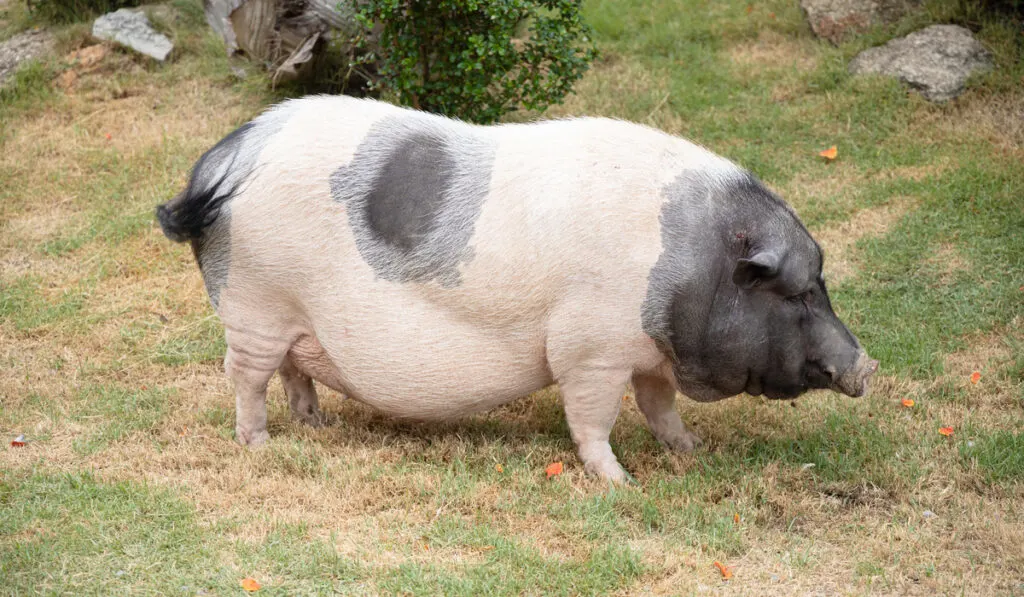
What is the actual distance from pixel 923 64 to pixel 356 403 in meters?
5.32

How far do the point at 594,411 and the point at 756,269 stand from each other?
90cm

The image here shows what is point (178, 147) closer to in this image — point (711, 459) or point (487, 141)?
point (487, 141)

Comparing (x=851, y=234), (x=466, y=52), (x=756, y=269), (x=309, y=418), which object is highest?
(x=756, y=269)

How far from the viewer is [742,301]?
14.6ft

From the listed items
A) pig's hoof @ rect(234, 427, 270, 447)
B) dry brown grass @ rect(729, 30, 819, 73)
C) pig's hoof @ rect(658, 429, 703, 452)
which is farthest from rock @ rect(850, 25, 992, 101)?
pig's hoof @ rect(234, 427, 270, 447)

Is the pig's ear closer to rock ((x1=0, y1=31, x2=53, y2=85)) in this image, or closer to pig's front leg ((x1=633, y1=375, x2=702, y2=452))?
pig's front leg ((x1=633, y1=375, x2=702, y2=452))

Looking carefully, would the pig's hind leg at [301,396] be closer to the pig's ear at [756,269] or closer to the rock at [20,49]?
the pig's ear at [756,269]

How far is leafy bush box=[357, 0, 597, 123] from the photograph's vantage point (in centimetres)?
701

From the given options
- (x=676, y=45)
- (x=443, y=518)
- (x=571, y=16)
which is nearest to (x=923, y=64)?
(x=676, y=45)

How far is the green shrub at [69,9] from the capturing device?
9.77m

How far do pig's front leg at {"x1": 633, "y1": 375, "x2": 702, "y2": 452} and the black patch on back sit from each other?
1.14 metres

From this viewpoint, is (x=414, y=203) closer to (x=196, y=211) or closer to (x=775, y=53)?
(x=196, y=211)

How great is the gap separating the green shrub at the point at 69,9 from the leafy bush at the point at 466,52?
11.8 ft

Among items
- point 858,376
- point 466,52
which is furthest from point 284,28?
point 858,376
